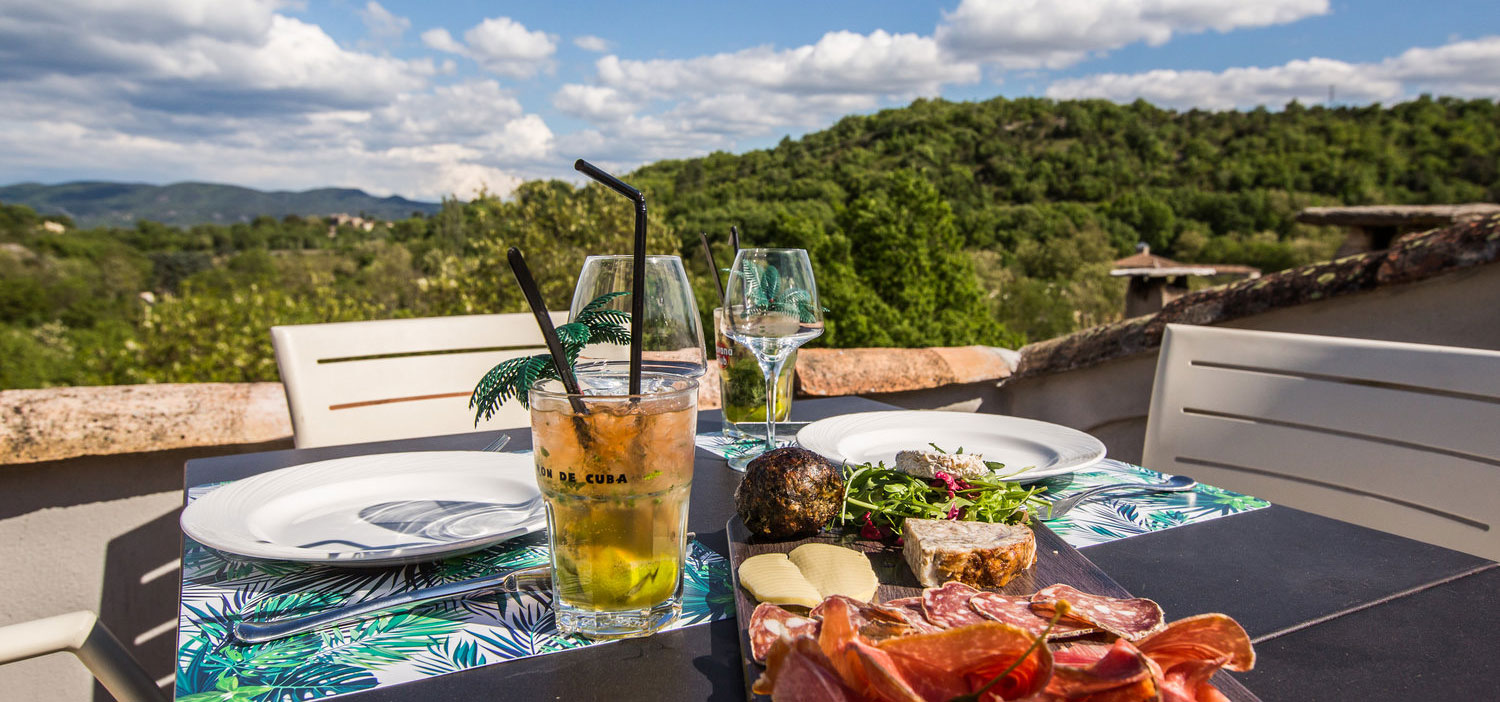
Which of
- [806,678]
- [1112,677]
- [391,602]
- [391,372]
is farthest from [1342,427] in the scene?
[391,372]

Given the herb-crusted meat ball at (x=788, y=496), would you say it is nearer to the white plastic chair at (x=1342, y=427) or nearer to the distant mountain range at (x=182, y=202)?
the white plastic chair at (x=1342, y=427)

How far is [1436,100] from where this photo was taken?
31.9 m

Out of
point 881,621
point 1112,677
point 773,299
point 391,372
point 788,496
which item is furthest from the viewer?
point 391,372

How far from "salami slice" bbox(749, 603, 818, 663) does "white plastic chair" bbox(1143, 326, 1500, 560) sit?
1.37 metres

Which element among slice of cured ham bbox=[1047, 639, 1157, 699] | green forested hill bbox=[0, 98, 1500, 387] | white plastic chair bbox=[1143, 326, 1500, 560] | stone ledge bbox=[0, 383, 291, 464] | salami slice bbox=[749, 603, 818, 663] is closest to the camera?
slice of cured ham bbox=[1047, 639, 1157, 699]

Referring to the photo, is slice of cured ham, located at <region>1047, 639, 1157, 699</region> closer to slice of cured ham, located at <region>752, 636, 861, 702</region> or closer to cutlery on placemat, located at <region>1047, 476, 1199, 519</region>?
slice of cured ham, located at <region>752, 636, 861, 702</region>

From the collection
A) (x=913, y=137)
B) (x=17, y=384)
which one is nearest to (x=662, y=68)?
(x=913, y=137)

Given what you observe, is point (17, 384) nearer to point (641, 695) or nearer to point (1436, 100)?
point (641, 695)

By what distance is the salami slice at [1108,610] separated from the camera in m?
0.66

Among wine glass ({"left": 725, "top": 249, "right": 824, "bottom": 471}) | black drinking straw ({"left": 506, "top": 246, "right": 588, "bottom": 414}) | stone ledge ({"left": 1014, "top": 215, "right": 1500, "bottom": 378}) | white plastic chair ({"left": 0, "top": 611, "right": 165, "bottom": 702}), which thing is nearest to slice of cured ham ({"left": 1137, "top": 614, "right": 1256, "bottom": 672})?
black drinking straw ({"left": 506, "top": 246, "right": 588, "bottom": 414})

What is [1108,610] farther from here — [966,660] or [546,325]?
[546,325]

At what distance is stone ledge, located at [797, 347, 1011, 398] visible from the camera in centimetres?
245

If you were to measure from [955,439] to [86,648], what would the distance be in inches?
49.1

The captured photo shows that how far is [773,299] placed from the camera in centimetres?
127
